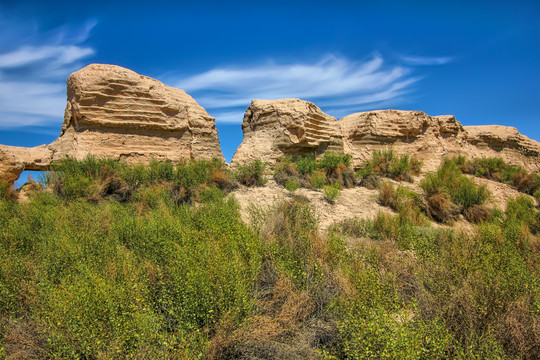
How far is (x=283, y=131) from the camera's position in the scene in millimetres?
12180

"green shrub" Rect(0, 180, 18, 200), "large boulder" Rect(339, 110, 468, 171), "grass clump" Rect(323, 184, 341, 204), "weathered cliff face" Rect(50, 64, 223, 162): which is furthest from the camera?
"large boulder" Rect(339, 110, 468, 171)

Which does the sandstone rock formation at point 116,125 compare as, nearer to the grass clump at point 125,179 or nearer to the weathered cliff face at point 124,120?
the weathered cliff face at point 124,120

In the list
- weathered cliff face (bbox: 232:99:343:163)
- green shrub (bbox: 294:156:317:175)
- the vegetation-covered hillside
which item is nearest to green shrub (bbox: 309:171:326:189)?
green shrub (bbox: 294:156:317:175)

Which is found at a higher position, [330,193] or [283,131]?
[283,131]

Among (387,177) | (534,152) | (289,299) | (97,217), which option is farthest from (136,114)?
(534,152)

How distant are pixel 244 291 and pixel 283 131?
8.74 metres

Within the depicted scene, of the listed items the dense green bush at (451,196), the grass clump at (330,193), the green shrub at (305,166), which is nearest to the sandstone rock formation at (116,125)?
the green shrub at (305,166)

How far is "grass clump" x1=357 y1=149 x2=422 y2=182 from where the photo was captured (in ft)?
43.4

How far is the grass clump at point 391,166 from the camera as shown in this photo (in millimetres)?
13219

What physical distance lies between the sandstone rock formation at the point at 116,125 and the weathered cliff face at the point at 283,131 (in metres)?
2.21

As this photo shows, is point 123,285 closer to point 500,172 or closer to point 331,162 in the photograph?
point 331,162

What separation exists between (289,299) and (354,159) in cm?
1055

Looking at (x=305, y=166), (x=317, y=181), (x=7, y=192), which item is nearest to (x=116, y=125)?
(x=7, y=192)

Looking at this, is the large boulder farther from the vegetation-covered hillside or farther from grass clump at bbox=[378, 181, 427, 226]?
the vegetation-covered hillside
